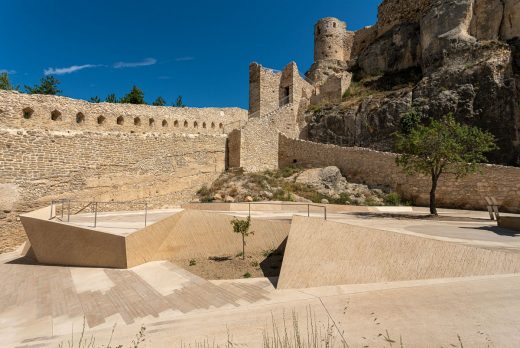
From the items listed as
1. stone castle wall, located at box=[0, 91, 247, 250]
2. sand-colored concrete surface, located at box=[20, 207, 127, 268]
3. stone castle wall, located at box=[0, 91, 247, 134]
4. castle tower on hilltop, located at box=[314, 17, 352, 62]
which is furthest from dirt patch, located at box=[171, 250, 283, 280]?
castle tower on hilltop, located at box=[314, 17, 352, 62]

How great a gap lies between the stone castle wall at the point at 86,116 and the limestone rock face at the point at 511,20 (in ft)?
76.5

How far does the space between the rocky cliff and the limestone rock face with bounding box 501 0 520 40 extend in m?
0.06

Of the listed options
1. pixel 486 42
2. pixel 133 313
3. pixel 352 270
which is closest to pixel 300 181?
pixel 352 270

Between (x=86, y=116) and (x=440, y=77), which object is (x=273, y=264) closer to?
(x=86, y=116)

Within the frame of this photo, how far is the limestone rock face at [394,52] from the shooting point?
28.1m

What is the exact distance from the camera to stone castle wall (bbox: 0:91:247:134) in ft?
45.0

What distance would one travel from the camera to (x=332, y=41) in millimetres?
36094

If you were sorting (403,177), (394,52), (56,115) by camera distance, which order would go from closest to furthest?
1. (56,115)
2. (403,177)
3. (394,52)

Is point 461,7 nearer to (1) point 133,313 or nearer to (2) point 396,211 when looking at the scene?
(2) point 396,211

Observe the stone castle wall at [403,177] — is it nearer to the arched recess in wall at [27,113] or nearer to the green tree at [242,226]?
the green tree at [242,226]

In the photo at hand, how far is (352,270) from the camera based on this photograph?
6.34m

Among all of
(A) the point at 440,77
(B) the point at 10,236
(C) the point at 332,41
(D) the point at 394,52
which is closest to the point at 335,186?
(A) the point at 440,77

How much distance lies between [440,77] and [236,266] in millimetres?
21393

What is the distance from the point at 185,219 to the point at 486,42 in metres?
24.2
